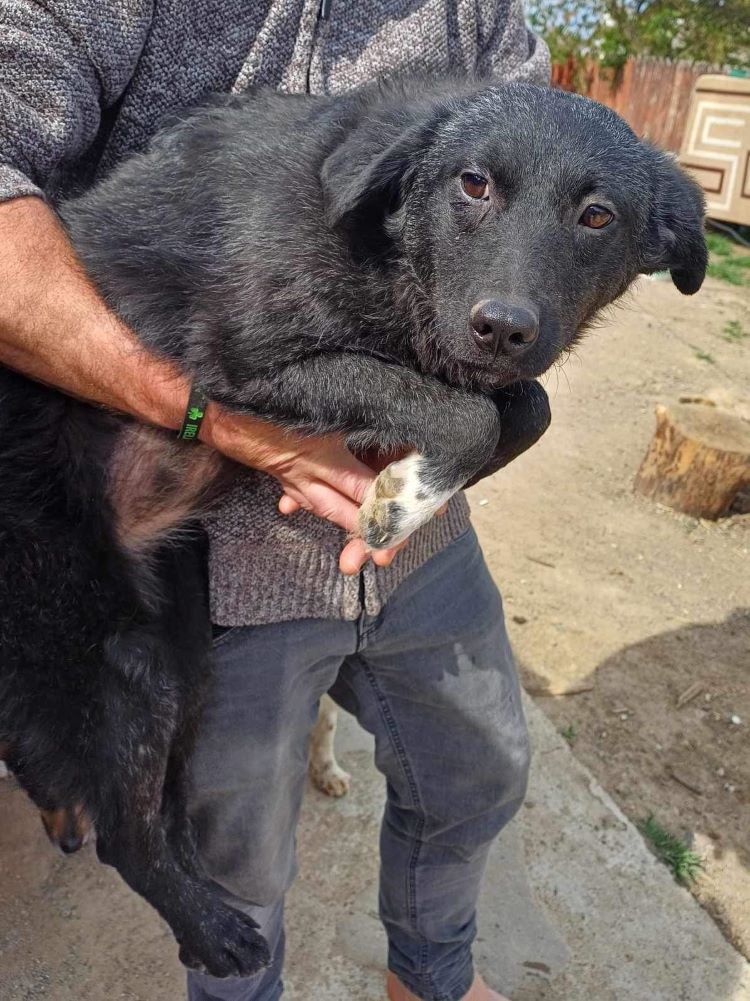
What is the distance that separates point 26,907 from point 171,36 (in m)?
2.30

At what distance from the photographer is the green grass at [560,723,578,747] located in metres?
3.45

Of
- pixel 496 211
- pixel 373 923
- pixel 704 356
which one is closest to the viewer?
pixel 496 211

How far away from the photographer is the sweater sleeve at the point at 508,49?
6.70 ft

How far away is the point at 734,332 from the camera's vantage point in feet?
25.6

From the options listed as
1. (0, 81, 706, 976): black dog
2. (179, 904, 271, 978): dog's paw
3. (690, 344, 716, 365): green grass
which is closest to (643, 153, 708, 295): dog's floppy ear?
(0, 81, 706, 976): black dog

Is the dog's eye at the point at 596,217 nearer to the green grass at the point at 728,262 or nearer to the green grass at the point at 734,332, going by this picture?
the green grass at the point at 734,332

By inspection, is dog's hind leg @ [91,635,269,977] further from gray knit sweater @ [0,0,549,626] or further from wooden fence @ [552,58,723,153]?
wooden fence @ [552,58,723,153]

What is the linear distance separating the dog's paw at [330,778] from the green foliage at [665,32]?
14.6 metres

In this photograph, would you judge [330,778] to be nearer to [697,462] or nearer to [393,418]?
[393,418]

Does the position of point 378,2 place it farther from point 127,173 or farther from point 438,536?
point 438,536

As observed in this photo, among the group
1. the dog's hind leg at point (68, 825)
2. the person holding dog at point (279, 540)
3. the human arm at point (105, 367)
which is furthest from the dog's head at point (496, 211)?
the dog's hind leg at point (68, 825)

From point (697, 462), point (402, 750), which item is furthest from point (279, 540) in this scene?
point (697, 462)

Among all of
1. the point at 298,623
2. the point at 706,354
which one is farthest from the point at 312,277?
the point at 706,354

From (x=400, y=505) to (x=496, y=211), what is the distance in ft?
1.89
